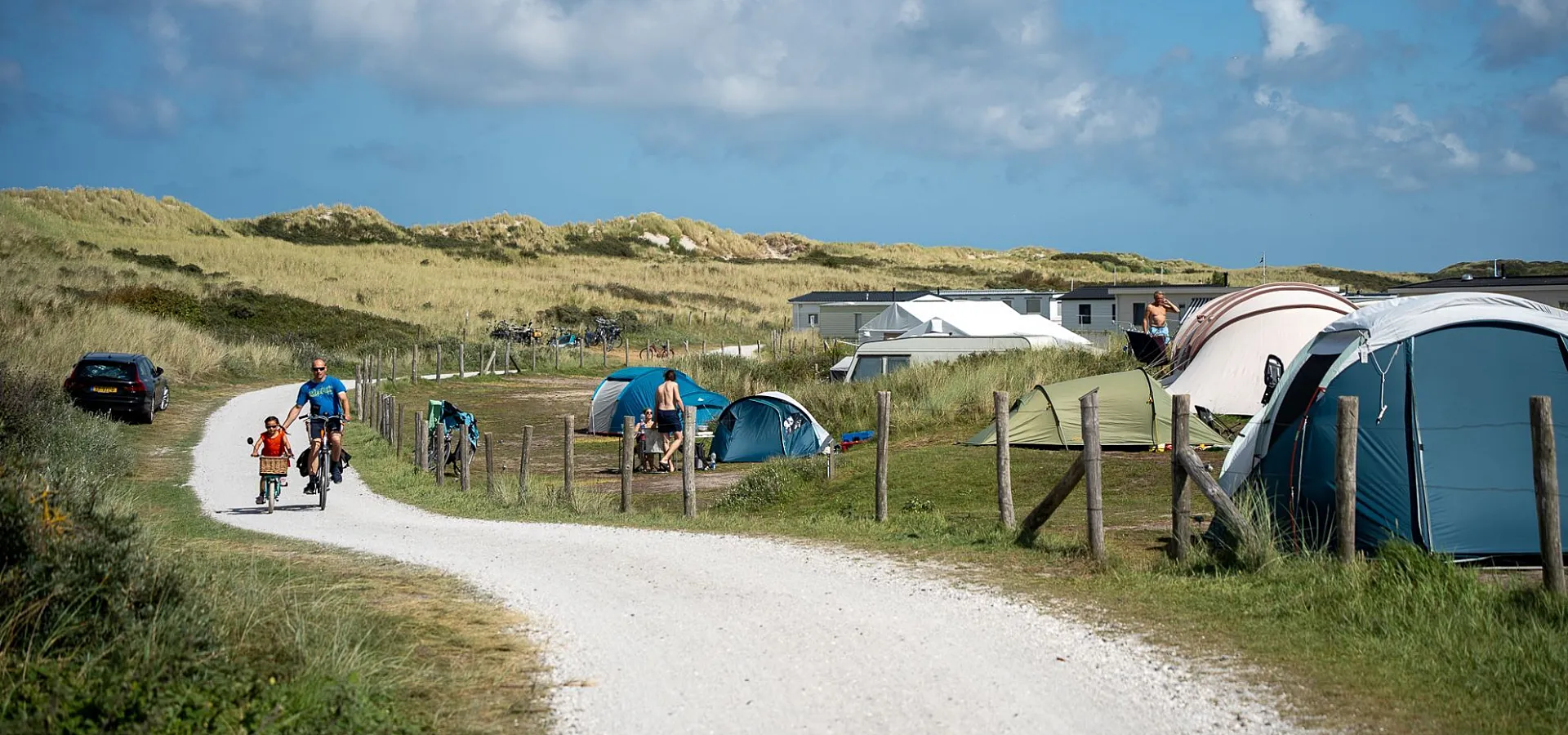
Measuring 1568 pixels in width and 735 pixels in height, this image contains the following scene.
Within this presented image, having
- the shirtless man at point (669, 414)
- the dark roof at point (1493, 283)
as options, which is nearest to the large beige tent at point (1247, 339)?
the shirtless man at point (669, 414)

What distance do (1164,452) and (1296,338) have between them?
4.56 meters

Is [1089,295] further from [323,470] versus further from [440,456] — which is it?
[323,470]

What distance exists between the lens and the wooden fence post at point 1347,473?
9234mm

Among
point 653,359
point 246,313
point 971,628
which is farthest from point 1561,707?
point 246,313

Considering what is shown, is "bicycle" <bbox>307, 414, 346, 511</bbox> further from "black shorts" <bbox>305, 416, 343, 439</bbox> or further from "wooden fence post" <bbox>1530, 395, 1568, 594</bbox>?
"wooden fence post" <bbox>1530, 395, 1568, 594</bbox>

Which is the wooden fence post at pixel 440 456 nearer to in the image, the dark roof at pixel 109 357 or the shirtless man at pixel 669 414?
the shirtless man at pixel 669 414

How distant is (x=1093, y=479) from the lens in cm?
1061

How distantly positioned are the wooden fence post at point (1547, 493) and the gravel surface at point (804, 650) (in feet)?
8.63

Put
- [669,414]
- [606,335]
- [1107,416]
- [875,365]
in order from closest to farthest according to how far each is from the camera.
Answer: [1107,416]
[669,414]
[875,365]
[606,335]

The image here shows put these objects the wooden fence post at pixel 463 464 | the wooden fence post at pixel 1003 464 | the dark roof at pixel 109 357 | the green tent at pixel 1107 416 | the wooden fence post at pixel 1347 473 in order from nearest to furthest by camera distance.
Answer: the wooden fence post at pixel 1347 473
the wooden fence post at pixel 1003 464
the wooden fence post at pixel 463 464
the green tent at pixel 1107 416
the dark roof at pixel 109 357

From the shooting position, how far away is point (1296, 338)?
23984 millimetres

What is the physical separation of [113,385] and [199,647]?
25.0 metres

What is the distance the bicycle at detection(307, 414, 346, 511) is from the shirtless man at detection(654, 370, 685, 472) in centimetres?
721

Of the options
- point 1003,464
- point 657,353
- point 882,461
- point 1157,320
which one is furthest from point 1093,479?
point 657,353
